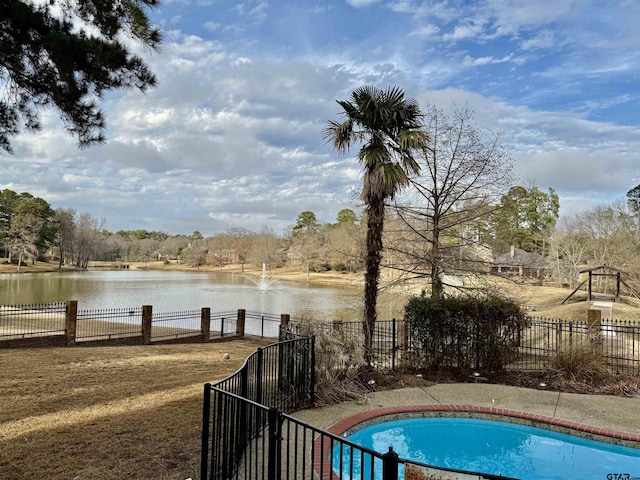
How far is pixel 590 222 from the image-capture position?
39906mm

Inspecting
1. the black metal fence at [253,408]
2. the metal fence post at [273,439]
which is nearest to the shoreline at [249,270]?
the black metal fence at [253,408]

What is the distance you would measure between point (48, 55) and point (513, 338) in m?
9.73

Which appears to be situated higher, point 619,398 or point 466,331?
point 466,331

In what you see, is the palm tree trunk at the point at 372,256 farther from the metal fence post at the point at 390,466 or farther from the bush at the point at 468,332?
the metal fence post at the point at 390,466

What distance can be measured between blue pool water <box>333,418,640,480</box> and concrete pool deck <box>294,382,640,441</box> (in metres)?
0.29

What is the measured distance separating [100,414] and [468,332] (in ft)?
23.5

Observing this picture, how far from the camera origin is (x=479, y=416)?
683cm

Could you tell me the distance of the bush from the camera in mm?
9086

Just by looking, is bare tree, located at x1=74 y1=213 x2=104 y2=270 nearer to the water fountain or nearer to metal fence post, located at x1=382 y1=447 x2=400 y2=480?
the water fountain

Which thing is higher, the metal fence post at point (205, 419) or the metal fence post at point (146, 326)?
the metal fence post at point (205, 419)

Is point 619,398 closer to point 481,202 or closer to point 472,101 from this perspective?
point 481,202

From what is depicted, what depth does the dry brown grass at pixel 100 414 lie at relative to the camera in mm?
4469

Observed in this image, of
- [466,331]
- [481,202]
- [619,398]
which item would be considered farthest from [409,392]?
[481,202]

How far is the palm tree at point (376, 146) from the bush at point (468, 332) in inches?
50.0
